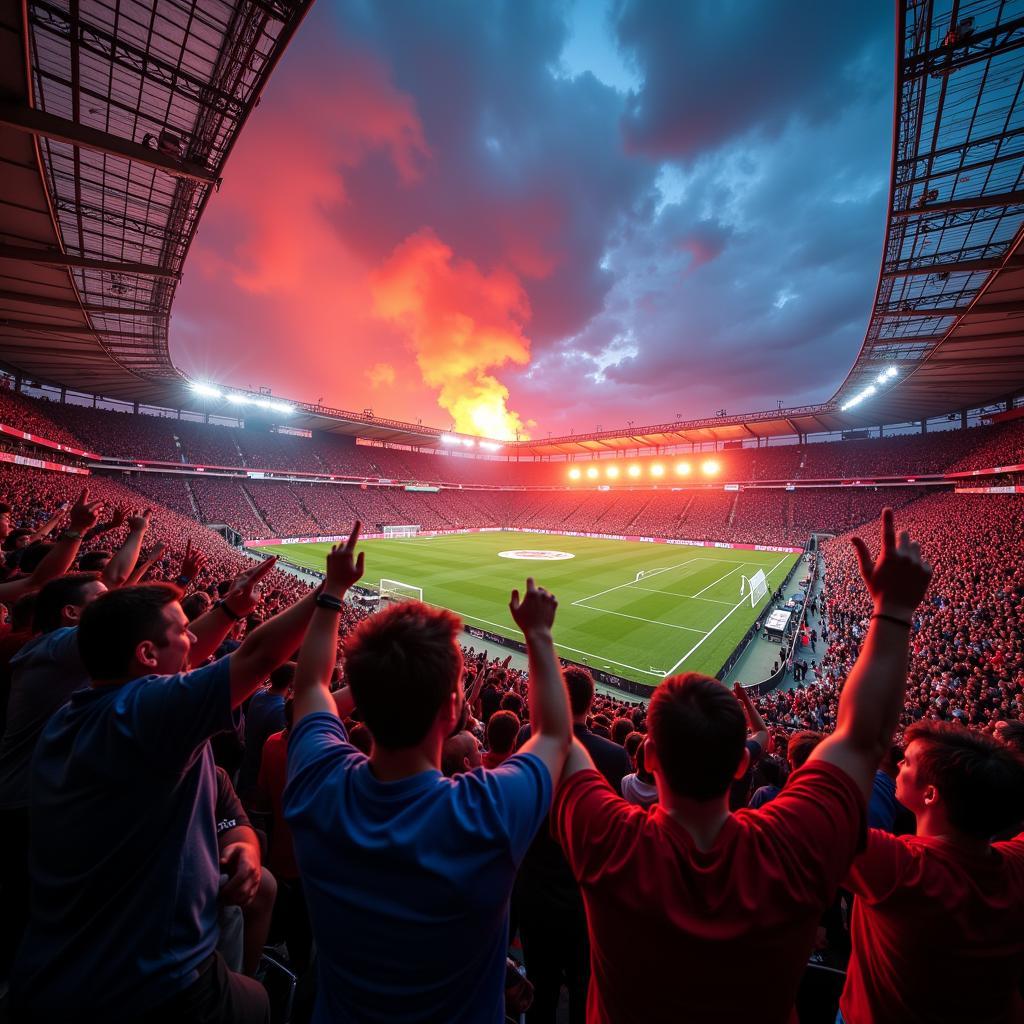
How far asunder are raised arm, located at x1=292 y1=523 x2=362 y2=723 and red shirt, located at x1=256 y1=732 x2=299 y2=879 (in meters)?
1.76

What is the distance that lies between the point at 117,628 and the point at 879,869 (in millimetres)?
3315

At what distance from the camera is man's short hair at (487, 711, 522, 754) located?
12.8ft

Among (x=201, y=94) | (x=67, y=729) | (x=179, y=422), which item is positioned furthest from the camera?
(x=179, y=422)

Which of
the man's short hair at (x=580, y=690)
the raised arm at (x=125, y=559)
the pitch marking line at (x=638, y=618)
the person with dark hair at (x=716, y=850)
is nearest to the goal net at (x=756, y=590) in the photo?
the pitch marking line at (x=638, y=618)

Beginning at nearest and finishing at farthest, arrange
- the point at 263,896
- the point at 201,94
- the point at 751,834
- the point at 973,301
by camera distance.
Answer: the point at 751,834
the point at 263,896
the point at 201,94
the point at 973,301

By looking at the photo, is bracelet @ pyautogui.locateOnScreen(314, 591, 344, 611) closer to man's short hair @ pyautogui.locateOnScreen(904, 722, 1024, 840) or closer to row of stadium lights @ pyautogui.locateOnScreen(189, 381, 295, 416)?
man's short hair @ pyautogui.locateOnScreen(904, 722, 1024, 840)

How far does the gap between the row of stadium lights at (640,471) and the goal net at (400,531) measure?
31.8m

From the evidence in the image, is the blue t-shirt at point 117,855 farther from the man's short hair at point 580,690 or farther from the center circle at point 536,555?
the center circle at point 536,555

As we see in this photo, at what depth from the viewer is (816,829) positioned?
1.45 meters

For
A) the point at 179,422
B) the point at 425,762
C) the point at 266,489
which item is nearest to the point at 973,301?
the point at 425,762

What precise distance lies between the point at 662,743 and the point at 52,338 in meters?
35.3

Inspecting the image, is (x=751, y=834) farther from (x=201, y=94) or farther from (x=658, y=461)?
(x=658, y=461)

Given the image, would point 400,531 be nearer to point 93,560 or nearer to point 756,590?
point 756,590

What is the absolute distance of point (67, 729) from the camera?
5.67 feet
